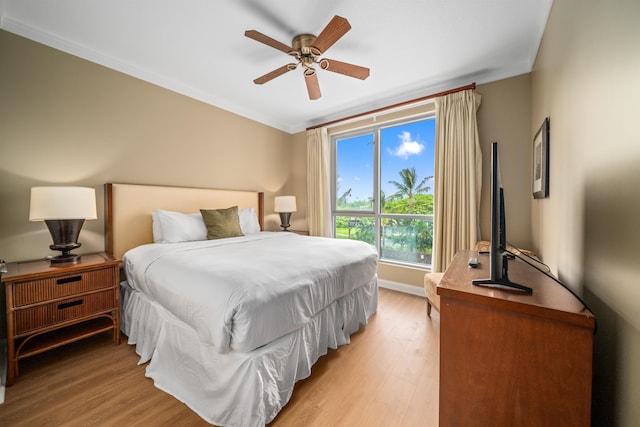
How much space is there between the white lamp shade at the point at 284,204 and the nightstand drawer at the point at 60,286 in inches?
91.8

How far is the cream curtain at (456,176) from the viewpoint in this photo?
278 centimetres

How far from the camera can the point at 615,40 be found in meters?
0.86

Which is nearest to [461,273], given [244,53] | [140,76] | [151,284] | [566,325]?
[566,325]

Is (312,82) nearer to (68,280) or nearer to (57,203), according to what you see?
(57,203)

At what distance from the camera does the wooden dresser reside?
778 millimetres

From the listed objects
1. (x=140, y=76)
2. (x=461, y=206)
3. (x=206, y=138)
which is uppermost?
(x=140, y=76)

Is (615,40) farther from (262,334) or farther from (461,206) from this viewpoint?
(461,206)

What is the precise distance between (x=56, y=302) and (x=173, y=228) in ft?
3.32

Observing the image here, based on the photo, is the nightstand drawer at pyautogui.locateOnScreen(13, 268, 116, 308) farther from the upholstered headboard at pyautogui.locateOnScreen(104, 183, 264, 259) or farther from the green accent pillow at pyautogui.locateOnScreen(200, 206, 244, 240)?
the green accent pillow at pyautogui.locateOnScreen(200, 206, 244, 240)

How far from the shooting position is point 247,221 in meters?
3.41

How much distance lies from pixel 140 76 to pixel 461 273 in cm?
359

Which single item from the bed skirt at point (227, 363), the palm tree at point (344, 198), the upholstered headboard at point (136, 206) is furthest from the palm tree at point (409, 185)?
the upholstered headboard at point (136, 206)

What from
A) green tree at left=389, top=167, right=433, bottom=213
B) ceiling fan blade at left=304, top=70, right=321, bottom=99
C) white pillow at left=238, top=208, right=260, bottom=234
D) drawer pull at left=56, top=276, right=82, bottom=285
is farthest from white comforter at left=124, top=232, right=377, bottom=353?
ceiling fan blade at left=304, top=70, right=321, bottom=99

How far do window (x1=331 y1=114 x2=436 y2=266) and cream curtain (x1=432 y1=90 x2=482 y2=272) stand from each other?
0.97 feet
